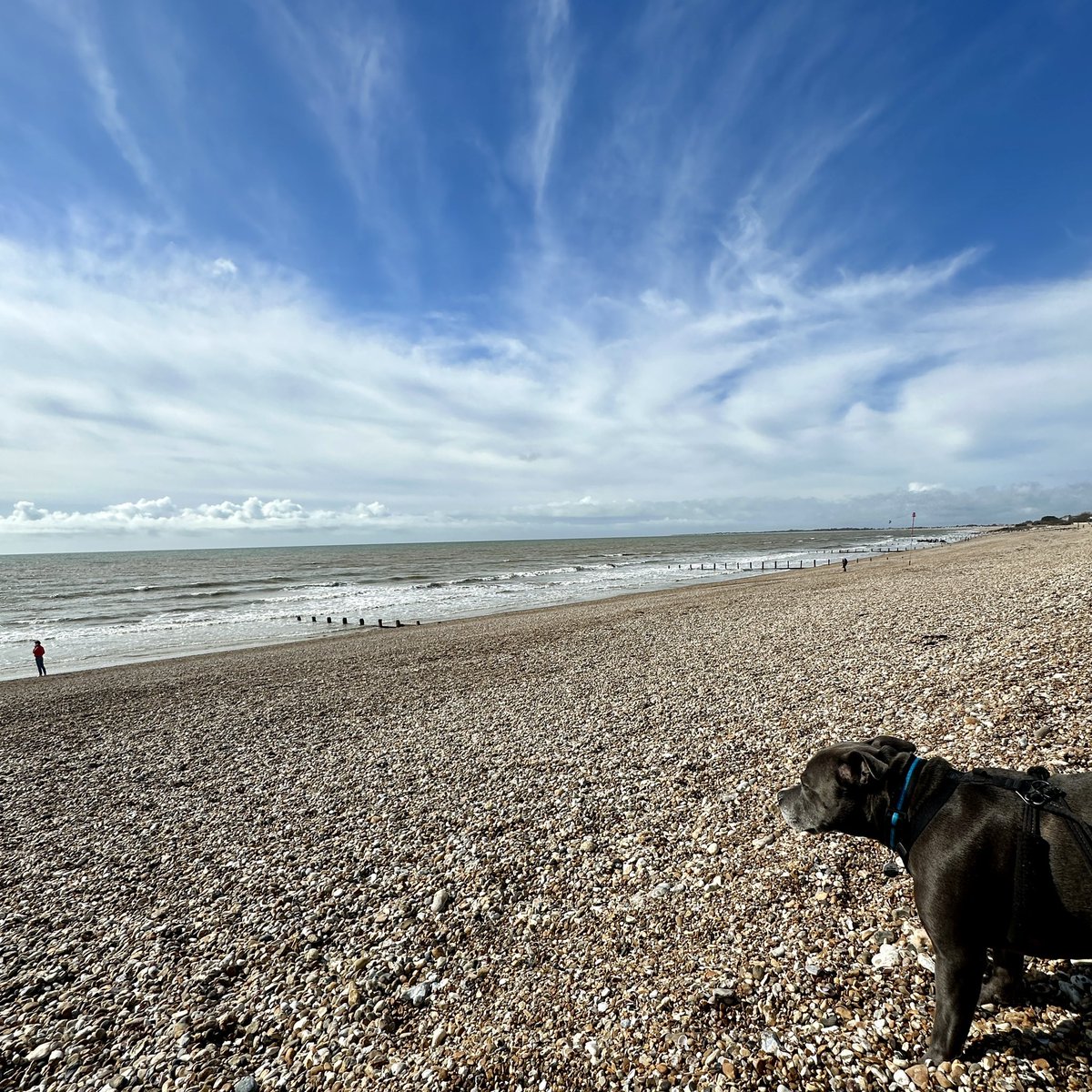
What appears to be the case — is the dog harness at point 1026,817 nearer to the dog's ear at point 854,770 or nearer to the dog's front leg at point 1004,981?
the dog's ear at point 854,770

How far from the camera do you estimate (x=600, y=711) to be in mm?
9578

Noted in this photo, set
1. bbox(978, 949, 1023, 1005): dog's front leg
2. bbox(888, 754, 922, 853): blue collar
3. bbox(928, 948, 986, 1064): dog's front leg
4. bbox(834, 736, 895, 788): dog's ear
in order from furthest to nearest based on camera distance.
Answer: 1. bbox(834, 736, 895, 788): dog's ear
2. bbox(888, 754, 922, 853): blue collar
3. bbox(978, 949, 1023, 1005): dog's front leg
4. bbox(928, 948, 986, 1064): dog's front leg

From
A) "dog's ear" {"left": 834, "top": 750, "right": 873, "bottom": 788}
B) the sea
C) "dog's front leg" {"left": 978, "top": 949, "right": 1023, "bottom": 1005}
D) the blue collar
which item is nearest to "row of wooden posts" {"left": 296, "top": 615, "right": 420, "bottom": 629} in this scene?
the sea

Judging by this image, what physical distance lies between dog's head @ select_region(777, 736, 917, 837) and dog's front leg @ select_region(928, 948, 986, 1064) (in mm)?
658

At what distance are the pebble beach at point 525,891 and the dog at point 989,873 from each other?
366 mm

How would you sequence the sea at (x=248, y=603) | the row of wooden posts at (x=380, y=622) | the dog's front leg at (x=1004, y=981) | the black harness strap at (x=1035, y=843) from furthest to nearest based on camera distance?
the row of wooden posts at (x=380, y=622)
the sea at (x=248, y=603)
the dog's front leg at (x=1004, y=981)
the black harness strap at (x=1035, y=843)

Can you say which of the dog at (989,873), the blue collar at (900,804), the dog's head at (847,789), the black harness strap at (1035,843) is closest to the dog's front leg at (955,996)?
the dog at (989,873)

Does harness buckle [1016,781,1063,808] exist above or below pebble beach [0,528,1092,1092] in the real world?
above

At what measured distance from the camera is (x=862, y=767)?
3.18m

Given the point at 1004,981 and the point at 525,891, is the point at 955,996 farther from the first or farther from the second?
the point at 525,891

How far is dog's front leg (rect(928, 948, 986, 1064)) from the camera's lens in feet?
8.36

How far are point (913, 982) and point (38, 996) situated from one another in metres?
6.51

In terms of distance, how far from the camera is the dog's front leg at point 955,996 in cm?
255

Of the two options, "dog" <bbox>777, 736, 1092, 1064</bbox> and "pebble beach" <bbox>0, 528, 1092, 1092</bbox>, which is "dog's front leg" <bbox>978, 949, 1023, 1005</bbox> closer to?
"dog" <bbox>777, 736, 1092, 1064</bbox>
